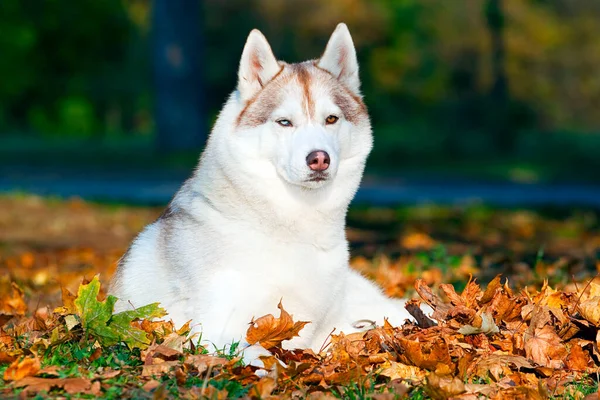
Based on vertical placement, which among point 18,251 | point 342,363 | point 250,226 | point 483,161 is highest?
point 250,226

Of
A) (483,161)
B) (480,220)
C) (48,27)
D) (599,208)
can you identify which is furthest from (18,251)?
(48,27)

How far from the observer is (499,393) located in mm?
3686

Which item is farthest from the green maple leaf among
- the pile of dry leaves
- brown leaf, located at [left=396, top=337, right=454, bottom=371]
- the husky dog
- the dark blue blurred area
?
the dark blue blurred area

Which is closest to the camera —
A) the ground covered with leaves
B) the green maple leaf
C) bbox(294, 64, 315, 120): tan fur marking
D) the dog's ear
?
the ground covered with leaves

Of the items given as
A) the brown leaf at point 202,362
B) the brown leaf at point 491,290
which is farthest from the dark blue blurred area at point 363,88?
the brown leaf at point 202,362

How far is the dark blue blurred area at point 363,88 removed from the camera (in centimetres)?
1969

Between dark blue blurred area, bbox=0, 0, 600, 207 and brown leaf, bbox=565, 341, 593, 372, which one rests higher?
brown leaf, bbox=565, 341, 593, 372

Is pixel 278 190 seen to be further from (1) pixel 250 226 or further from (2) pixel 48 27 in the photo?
(2) pixel 48 27

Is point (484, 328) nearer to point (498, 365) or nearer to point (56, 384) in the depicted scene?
point (498, 365)

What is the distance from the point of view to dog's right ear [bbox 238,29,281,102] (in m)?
4.60

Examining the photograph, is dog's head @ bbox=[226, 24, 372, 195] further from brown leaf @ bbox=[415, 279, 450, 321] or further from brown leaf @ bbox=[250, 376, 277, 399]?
brown leaf @ bbox=[250, 376, 277, 399]

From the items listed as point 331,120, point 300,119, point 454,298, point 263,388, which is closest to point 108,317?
point 263,388

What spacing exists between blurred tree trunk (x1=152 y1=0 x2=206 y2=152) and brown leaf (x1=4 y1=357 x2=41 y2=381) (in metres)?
18.3

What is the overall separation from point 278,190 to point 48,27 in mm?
30457
